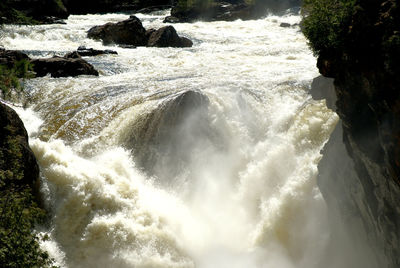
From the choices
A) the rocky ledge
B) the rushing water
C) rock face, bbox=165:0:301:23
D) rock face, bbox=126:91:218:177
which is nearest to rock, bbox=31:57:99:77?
the rocky ledge

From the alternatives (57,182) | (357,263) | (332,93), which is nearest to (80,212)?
(57,182)

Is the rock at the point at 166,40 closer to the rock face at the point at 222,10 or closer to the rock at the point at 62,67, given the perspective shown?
the rock at the point at 62,67

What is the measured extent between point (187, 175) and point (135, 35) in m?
17.1

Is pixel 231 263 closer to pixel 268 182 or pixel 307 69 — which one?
pixel 268 182

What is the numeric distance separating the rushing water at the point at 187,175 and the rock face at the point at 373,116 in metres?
1.71

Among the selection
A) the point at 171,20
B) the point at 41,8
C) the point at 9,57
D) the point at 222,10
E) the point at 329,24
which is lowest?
the point at 171,20

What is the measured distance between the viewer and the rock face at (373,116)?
18.9 ft

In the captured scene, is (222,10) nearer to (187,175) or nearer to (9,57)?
(9,57)

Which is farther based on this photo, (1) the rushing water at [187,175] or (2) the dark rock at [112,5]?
(2) the dark rock at [112,5]

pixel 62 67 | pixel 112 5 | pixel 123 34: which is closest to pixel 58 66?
pixel 62 67

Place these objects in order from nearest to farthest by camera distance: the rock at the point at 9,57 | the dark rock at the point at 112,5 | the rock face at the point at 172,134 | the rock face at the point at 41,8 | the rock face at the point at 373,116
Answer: the rock face at the point at 373,116
the rock face at the point at 172,134
the rock at the point at 9,57
the rock face at the point at 41,8
the dark rock at the point at 112,5

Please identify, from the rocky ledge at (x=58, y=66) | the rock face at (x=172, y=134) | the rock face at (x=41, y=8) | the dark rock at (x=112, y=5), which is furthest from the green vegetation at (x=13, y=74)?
the dark rock at (x=112, y=5)

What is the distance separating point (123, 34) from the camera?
25516 millimetres

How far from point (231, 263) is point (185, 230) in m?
1.34
